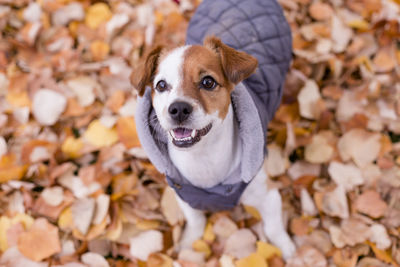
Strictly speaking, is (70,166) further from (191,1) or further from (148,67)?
(191,1)

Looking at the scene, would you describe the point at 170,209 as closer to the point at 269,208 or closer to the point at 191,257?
the point at 191,257

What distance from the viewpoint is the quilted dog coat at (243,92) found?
4.77ft

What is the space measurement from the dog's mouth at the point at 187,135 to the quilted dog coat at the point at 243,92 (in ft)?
0.43

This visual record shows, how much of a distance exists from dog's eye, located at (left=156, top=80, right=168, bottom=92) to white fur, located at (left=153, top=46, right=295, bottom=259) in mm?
15

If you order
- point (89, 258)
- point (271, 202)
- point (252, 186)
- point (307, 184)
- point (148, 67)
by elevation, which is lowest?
point (89, 258)

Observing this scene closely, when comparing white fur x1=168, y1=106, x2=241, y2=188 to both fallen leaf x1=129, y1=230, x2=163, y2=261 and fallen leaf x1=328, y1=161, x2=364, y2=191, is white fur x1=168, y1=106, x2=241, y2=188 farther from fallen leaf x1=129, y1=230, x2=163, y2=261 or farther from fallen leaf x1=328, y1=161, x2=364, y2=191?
fallen leaf x1=328, y1=161, x2=364, y2=191

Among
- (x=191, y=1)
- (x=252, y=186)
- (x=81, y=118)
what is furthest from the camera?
(x=191, y=1)

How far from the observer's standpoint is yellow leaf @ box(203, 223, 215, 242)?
196 centimetres

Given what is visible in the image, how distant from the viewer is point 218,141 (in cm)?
144

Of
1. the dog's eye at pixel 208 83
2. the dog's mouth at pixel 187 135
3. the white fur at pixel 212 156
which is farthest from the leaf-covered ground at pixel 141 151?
the dog's eye at pixel 208 83

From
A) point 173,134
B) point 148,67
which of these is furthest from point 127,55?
point 173,134

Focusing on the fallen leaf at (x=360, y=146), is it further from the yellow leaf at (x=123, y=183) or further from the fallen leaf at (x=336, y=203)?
the yellow leaf at (x=123, y=183)

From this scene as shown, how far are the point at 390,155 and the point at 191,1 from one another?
1832 mm

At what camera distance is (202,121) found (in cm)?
129
